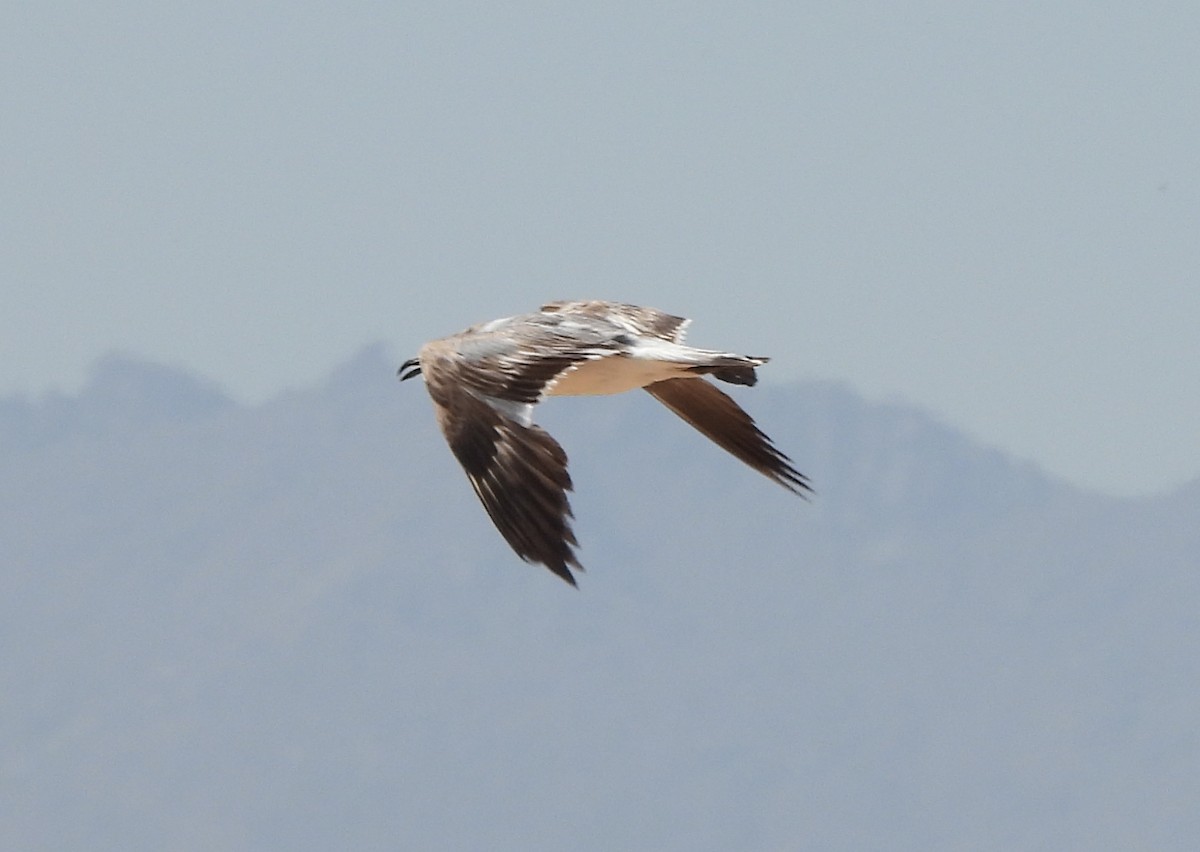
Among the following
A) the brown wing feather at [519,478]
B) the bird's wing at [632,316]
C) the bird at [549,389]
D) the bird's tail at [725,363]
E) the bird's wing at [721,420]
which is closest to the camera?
the brown wing feather at [519,478]

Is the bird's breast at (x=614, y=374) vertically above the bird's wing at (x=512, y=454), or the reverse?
the bird's breast at (x=614, y=374)

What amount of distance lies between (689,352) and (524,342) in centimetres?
172

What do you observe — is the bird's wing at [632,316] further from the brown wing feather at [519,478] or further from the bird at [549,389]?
the brown wing feather at [519,478]

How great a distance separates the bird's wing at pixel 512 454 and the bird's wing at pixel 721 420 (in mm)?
4691

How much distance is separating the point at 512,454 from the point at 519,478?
26 centimetres

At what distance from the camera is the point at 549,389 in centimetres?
1828

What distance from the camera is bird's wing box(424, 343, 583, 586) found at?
1670 cm

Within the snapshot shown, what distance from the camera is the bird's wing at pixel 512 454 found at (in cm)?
1670

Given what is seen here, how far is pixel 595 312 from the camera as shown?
2186cm

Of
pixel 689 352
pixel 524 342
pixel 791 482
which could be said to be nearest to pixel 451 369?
pixel 524 342

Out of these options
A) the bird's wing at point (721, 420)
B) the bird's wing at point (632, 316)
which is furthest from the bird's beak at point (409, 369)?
the bird's wing at point (721, 420)

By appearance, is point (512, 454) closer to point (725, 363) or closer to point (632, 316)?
point (725, 363)

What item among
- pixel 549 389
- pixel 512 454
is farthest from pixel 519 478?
pixel 549 389

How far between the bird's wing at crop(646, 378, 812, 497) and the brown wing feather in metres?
5.32
